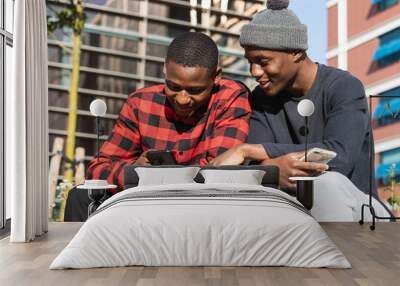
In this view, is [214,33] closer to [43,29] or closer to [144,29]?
[144,29]

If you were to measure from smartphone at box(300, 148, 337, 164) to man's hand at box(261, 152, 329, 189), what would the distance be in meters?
0.04

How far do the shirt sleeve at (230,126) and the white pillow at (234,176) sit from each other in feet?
0.85

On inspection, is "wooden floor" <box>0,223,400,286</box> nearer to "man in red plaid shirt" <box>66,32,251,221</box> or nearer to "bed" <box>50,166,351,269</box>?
"bed" <box>50,166,351,269</box>

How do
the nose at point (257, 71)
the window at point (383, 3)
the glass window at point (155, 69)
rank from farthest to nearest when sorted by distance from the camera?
the window at point (383, 3), the glass window at point (155, 69), the nose at point (257, 71)

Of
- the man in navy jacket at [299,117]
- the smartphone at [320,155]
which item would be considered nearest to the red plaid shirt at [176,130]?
the man in navy jacket at [299,117]

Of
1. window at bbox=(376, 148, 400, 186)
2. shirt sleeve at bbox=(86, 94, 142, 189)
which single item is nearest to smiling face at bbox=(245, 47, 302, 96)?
shirt sleeve at bbox=(86, 94, 142, 189)

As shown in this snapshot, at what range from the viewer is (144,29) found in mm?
6898

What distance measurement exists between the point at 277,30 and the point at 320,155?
3.72 feet

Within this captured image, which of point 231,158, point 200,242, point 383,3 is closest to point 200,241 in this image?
point 200,242

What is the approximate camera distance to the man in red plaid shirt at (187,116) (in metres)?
5.84

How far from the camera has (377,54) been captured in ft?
28.3

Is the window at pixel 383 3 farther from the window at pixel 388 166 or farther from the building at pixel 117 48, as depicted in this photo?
the building at pixel 117 48

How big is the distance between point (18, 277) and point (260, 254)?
1.35 m

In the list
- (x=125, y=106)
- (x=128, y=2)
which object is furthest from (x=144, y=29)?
(x=125, y=106)
